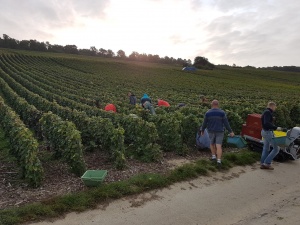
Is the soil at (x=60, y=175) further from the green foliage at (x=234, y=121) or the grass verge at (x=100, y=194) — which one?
the green foliage at (x=234, y=121)

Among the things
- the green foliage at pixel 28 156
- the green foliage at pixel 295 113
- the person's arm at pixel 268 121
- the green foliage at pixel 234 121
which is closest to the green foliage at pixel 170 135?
the person's arm at pixel 268 121

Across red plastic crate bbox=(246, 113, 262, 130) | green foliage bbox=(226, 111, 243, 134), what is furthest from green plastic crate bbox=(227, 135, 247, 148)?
green foliage bbox=(226, 111, 243, 134)

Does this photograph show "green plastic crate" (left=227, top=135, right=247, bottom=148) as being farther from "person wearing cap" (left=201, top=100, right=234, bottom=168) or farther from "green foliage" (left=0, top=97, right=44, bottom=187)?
"green foliage" (left=0, top=97, right=44, bottom=187)

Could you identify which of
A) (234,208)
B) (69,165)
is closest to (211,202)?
(234,208)

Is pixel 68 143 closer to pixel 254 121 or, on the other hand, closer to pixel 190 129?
pixel 190 129

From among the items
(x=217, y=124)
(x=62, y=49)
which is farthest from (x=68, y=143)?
(x=62, y=49)

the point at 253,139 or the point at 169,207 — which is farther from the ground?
the point at 253,139

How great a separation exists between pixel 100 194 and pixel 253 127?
281 inches

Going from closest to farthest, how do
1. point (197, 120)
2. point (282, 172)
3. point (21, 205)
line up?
point (21, 205), point (282, 172), point (197, 120)

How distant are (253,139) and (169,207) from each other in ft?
19.8

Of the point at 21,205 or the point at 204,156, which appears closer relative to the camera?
the point at 21,205

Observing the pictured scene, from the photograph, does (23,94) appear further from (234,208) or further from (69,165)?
(234,208)

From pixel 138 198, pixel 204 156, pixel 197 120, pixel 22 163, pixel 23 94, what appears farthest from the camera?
pixel 23 94

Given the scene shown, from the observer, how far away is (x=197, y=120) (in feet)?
40.2
